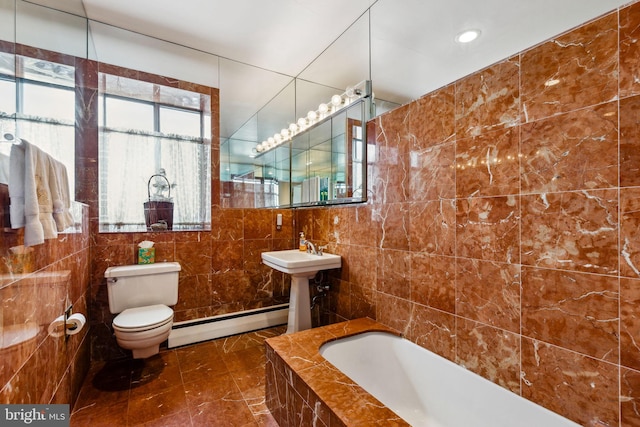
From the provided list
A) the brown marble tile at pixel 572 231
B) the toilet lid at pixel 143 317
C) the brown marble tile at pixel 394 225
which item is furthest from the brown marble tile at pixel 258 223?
the brown marble tile at pixel 572 231

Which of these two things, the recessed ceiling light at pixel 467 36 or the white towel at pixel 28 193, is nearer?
the white towel at pixel 28 193

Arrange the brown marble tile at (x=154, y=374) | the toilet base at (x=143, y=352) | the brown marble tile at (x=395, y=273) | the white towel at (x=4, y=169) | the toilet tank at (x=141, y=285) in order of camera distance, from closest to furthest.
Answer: the white towel at (x=4, y=169) < the brown marble tile at (x=395, y=273) < the brown marble tile at (x=154, y=374) < the toilet base at (x=143, y=352) < the toilet tank at (x=141, y=285)

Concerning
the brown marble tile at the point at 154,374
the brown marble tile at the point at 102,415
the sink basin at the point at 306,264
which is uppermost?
A: the sink basin at the point at 306,264

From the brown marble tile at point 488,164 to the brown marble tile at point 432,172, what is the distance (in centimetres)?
5

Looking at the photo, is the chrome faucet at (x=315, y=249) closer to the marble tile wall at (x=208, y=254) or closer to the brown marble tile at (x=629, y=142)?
the marble tile wall at (x=208, y=254)

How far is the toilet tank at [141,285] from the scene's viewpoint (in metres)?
2.24

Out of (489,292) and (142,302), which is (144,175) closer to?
(142,302)

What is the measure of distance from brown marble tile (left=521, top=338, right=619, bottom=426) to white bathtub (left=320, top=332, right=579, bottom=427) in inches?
2.1

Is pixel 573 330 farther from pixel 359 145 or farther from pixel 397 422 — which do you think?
pixel 359 145

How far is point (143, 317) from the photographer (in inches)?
82.9

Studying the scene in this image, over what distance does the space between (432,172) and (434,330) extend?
972 mm

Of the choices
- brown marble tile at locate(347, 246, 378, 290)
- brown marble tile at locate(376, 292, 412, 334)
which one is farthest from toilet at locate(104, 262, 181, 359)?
brown marble tile at locate(376, 292, 412, 334)

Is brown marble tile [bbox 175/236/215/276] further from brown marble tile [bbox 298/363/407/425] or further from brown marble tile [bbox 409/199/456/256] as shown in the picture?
brown marble tile [bbox 409/199/456/256]

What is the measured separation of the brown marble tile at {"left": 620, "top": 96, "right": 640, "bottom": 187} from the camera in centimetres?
95
